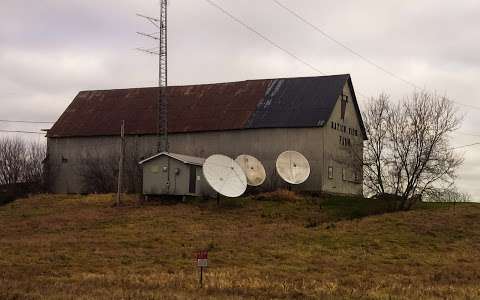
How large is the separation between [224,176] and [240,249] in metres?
15.4

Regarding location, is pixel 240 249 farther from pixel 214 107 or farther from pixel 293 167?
pixel 214 107

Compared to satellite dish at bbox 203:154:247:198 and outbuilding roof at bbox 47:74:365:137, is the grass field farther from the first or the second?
outbuilding roof at bbox 47:74:365:137

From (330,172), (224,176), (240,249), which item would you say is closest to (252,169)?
(224,176)

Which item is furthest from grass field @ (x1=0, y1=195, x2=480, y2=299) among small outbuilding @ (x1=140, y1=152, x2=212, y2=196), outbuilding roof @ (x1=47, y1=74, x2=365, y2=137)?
outbuilding roof @ (x1=47, y1=74, x2=365, y2=137)

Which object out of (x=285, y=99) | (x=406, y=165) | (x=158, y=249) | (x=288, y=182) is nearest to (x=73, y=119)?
(x=285, y=99)

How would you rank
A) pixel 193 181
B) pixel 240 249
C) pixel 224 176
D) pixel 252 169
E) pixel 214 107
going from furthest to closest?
pixel 214 107
pixel 252 169
pixel 193 181
pixel 224 176
pixel 240 249

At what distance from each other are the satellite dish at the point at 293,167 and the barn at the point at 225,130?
335 cm

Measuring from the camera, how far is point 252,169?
50094 millimetres

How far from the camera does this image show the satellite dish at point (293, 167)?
1943 inches

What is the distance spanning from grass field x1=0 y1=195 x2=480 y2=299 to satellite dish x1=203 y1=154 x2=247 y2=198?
113 centimetres

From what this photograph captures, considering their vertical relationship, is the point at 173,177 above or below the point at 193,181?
above

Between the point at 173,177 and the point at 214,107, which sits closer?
the point at 173,177

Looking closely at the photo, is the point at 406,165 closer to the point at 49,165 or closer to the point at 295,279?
the point at 295,279

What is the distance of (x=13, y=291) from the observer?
17.0 m
